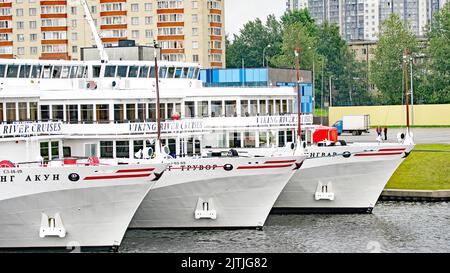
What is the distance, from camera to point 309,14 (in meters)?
104

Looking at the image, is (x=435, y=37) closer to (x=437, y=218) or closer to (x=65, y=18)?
(x=65, y=18)

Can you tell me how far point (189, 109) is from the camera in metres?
35.0

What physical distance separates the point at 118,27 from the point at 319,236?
37.8m

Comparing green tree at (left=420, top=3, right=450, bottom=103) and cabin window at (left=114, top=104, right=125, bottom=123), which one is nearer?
cabin window at (left=114, top=104, right=125, bottom=123)

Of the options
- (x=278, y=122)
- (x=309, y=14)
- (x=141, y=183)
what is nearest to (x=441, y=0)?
(x=309, y=14)

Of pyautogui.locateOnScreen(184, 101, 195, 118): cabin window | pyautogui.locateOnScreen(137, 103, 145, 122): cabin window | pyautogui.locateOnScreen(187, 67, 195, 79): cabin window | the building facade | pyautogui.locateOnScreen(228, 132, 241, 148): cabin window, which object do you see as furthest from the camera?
the building facade

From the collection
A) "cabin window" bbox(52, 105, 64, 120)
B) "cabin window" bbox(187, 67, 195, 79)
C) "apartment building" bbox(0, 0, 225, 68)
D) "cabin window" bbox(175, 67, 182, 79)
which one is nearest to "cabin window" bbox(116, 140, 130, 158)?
"cabin window" bbox(52, 105, 64, 120)

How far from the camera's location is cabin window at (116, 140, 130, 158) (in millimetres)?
30141

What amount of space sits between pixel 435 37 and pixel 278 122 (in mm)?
60199

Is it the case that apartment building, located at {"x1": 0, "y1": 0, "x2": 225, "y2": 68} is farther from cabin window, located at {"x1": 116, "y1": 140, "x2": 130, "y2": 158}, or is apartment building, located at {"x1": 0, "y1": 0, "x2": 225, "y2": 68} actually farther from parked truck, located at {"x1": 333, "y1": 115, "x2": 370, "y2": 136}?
parked truck, located at {"x1": 333, "y1": 115, "x2": 370, "y2": 136}

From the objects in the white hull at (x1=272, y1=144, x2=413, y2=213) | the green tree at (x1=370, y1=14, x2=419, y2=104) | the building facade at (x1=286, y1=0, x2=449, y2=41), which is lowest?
the white hull at (x1=272, y1=144, x2=413, y2=213)

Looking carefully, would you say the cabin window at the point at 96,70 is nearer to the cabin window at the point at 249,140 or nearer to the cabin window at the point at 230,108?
the cabin window at the point at 230,108

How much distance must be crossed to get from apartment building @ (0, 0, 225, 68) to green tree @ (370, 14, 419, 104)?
32.3 meters

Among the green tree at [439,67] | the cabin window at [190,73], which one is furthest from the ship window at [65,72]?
the green tree at [439,67]
